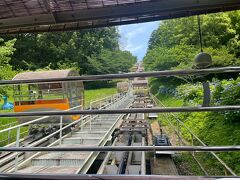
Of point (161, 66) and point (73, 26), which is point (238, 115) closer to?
point (73, 26)

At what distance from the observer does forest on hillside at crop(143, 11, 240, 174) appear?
285 inches

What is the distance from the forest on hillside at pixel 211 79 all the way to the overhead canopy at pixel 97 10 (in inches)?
132

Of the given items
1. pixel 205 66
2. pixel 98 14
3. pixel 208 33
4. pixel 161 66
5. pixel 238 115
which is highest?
pixel 208 33

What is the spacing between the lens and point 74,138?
6.38 meters

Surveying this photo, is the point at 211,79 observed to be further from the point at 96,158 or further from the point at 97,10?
the point at 97,10

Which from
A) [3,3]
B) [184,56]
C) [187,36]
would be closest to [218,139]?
[3,3]

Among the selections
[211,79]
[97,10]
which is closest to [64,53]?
[211,79]

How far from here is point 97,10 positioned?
1.88m

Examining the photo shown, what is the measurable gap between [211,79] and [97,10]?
10.8 m

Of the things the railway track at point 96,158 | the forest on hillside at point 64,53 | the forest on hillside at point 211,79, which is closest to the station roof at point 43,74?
the railway track at point 96,158

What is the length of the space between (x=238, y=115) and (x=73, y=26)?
6.13 m

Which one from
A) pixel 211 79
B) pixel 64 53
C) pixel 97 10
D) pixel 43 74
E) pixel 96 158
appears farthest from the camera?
pixel 64 53

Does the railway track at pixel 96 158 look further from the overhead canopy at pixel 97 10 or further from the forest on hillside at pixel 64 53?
the forest on hillside at pixel 64 53

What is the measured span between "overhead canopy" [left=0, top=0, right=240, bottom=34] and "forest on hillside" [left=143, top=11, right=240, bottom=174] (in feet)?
11.0
